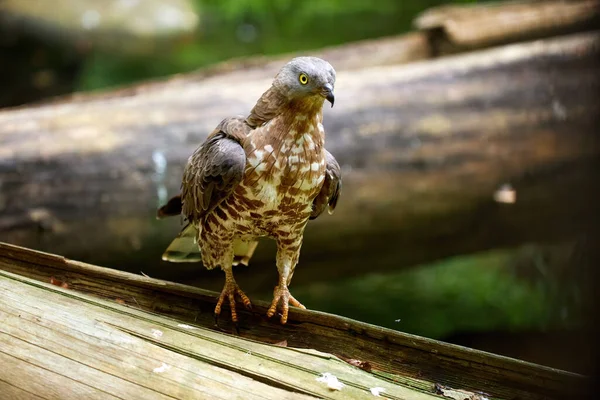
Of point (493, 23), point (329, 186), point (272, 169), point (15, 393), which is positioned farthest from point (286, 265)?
point (493, 23)

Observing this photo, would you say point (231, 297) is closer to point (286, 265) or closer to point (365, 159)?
point (286, 265)

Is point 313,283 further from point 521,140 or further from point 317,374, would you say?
point 317,374

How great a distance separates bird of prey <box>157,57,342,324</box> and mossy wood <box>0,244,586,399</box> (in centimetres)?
28

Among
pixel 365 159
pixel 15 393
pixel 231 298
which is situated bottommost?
pixel 15 393

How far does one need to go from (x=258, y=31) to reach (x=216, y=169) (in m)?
5.78

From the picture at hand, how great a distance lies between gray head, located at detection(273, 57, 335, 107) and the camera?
1.92 metres

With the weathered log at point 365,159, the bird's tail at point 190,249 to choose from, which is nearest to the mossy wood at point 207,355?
the bird's tail at point 190,249

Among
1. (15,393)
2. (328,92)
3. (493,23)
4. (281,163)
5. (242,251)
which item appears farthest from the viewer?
(493,23)

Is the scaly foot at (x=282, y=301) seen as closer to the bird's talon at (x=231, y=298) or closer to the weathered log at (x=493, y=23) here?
the bird's talon at (x=231, y=298)

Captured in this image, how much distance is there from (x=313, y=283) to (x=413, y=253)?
27.3 inches

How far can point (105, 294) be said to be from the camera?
6.63 feet

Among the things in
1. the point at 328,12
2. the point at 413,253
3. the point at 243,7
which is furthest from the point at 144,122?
the point at 243,7

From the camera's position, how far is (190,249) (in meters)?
2.65

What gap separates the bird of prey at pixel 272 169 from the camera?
201cm
